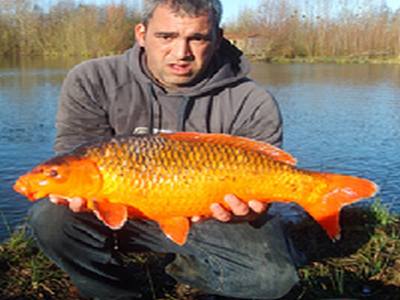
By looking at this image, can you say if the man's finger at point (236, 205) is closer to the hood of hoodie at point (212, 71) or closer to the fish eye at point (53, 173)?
the fish eye at point (53, 173)

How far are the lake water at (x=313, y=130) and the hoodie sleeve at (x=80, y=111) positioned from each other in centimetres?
101

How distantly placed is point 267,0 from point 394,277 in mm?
41734

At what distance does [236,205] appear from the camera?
5.63 ft

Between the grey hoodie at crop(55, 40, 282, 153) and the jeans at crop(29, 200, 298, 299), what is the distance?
0.39 metres

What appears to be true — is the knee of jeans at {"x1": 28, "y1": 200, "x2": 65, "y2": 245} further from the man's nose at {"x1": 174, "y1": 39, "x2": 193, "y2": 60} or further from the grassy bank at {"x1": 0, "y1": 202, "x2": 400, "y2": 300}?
the man's nose at {"x1": 174, "y1": 39, "x2": 193, "y2": 60}

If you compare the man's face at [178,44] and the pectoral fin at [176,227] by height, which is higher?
the man's face at [178,44]

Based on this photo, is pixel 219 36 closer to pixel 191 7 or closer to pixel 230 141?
pixel 191 7

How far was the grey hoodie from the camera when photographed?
2195mm

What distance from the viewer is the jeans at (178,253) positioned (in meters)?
1.92

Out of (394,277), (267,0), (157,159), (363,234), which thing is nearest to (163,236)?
(157,159)

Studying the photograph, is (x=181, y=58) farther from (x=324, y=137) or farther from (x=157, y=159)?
(x=324, y=137)

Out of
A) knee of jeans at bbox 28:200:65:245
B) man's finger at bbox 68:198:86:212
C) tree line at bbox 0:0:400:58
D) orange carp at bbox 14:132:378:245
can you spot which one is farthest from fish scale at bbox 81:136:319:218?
tree line at bbox 0:0:400:58

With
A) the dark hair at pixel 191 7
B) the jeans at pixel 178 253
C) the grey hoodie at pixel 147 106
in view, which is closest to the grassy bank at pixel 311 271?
the jeans at pixel 178 253

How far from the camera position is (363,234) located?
2.77 m
